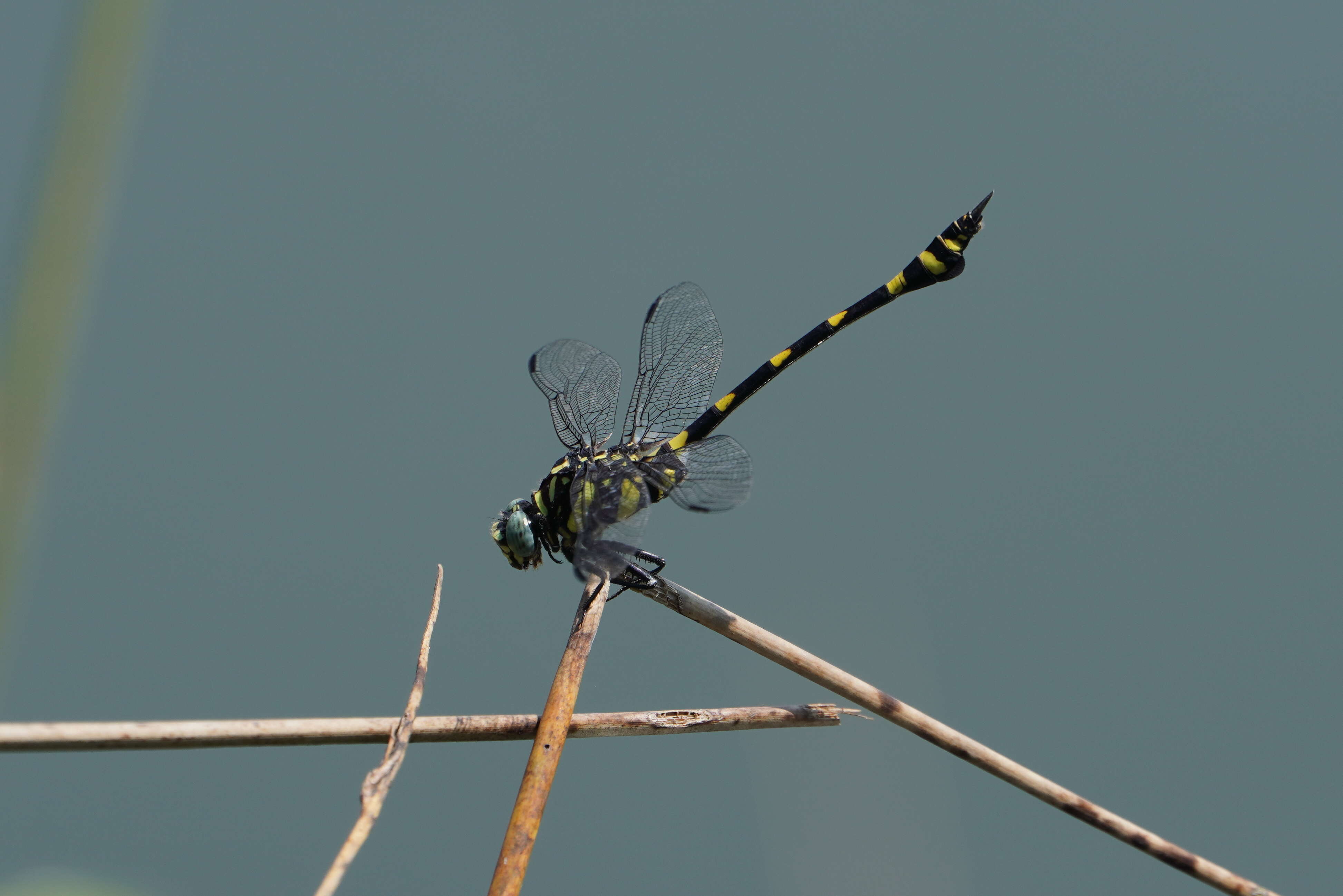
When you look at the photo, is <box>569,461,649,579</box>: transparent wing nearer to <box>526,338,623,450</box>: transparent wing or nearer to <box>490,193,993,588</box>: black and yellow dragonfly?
<box>490,193,993,588</box>: black and yellow dragonfly

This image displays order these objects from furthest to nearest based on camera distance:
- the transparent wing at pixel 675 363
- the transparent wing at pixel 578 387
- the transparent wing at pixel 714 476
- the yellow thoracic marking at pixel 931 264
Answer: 1. the yellow thoracic marking at pixel 931 264
2. the transparent wing at pixel 675 363
3. the transparent wing at pixel 578 387
4. the transparent wing at pixel 714 476

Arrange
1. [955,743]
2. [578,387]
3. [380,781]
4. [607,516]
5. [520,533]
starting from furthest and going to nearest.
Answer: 1. [578,387]
2. [520,533]
3. [607,516]
4. [955,743]
5. [380,781]

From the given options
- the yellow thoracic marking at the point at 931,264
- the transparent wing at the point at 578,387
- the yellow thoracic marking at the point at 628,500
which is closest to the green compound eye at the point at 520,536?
the yellow thoracic marking at the point at 628,500

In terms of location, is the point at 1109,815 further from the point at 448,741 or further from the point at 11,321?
the point at 11,321

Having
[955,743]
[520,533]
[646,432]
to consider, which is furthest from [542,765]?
[646,432]

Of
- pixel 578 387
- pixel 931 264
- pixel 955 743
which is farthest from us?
pixel 931 264

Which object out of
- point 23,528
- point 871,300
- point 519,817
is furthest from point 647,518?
point 23,528

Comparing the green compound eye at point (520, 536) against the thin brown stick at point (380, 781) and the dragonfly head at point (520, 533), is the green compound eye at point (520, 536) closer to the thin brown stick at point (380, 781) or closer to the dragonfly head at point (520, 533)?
the dragonfly head at point (520, 533)

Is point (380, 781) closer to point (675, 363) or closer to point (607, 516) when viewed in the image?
point (607, 516)
